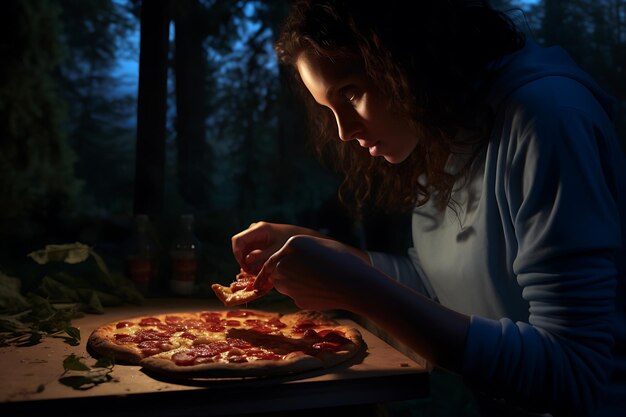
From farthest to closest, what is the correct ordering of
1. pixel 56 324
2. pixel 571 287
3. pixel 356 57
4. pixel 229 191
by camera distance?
1. pixel 229 191
2. pixel 56 324
3. pixel 356 57
4. pixel 571 287

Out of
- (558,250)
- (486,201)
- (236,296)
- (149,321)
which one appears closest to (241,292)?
(236,296)

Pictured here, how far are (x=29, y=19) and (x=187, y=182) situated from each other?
1.23 metres

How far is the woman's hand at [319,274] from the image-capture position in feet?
4.63

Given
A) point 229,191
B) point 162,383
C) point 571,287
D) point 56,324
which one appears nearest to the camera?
point 571,287

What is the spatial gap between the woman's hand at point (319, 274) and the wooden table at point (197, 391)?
0.76 ft

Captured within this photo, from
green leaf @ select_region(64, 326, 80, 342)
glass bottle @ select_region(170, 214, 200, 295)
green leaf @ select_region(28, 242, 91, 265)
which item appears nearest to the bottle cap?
glass bottle @ select_region(170, 214, 200, 295)

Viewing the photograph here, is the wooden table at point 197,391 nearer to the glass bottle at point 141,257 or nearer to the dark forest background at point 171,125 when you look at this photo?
the glass bottle at point 141,257

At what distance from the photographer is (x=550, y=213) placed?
130cm

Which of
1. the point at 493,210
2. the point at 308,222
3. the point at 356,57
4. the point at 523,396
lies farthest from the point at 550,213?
the point at 308,222

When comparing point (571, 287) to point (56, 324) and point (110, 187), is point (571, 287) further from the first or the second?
point (110, 187)

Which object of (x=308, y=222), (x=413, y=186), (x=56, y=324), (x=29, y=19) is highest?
(x=29, y=19)

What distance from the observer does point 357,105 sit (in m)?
1.75

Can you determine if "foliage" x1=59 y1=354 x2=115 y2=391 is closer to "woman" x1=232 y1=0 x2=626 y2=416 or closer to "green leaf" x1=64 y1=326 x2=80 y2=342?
"green leaf" x1=64 y1=326 x2=80 y2=342

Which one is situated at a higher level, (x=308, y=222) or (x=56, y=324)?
(x=308, y=222)
